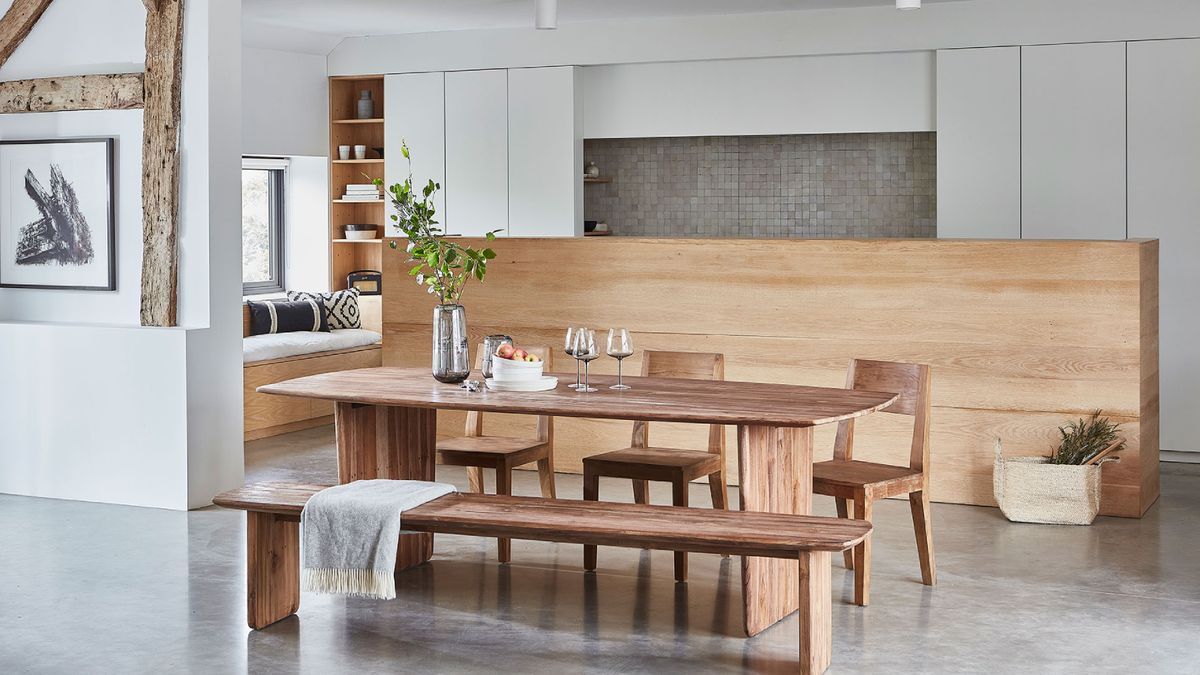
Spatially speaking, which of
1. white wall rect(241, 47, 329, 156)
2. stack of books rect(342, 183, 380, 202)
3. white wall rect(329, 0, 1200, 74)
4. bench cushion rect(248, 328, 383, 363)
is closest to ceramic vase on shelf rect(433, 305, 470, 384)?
bench cushion rect(248, 328, 383, 363)

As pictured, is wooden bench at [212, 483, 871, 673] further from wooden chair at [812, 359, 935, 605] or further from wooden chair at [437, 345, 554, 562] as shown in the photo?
wooden chair at [437, 345, 554, 562]

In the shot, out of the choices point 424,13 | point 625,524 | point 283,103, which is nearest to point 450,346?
point 625,524

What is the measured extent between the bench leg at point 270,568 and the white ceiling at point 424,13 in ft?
14.0

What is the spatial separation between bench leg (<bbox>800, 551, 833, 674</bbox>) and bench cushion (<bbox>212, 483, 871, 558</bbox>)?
7cm

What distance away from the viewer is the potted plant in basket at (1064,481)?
552 centimetres

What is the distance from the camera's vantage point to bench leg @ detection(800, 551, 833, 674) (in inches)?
141

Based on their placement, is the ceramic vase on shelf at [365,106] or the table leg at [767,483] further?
the ceramic vase on shelf at [365,106]

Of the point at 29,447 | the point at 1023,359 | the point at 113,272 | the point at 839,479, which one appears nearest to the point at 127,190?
the point at 113,272

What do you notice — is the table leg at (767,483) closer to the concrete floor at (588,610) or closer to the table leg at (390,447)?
the concrete floor at (588,610)

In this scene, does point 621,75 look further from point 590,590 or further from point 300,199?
point 590,590

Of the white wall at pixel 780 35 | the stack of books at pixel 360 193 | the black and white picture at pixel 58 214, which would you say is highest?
the white wall at pixel 780 35

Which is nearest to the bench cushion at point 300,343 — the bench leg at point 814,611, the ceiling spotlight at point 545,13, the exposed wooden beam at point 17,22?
the exposed wooden beam at point 17,22

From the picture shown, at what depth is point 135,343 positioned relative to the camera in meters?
5.97

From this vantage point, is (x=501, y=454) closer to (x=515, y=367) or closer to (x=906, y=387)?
(x=515, y=367)
